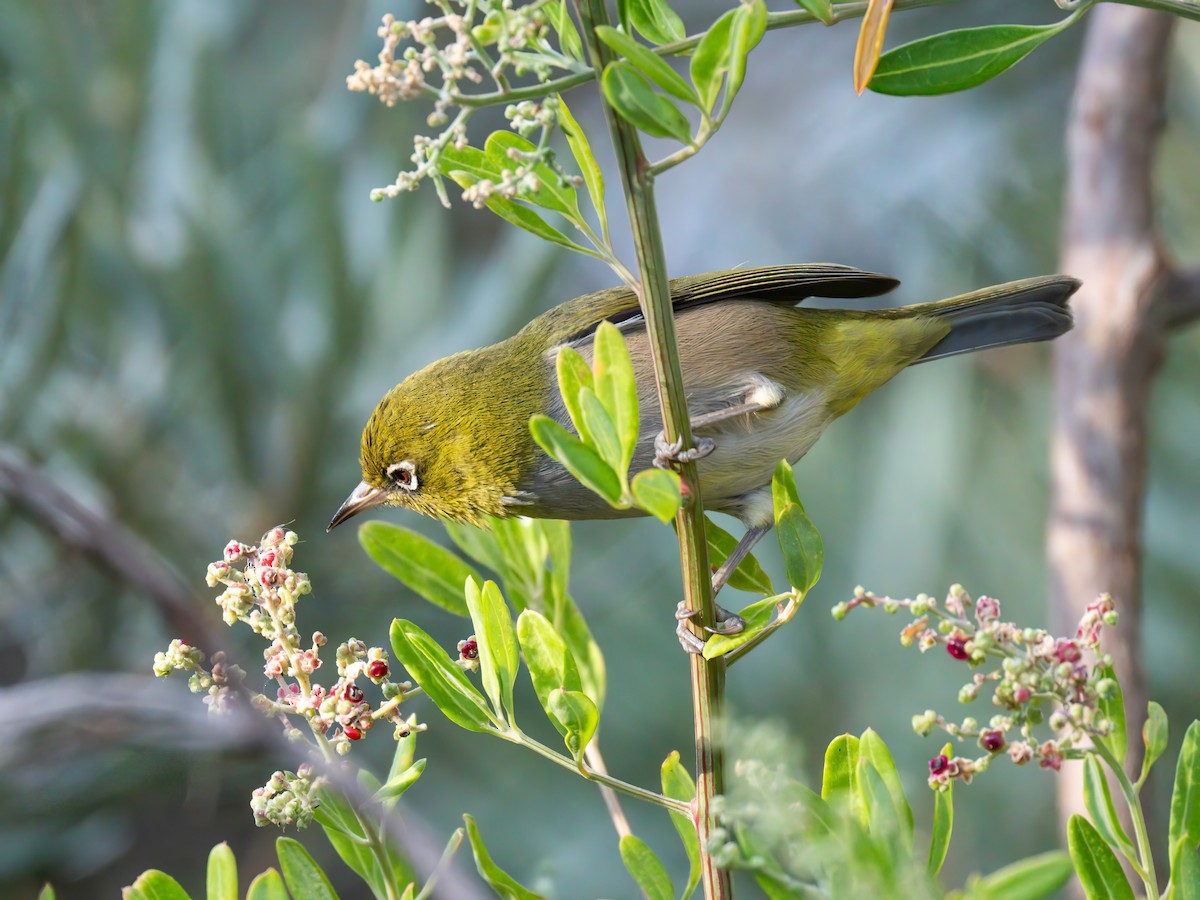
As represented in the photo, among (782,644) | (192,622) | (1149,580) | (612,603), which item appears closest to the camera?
(192,622)

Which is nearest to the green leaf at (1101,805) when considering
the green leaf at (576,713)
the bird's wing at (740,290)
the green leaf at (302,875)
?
the green leaf at (576,713)

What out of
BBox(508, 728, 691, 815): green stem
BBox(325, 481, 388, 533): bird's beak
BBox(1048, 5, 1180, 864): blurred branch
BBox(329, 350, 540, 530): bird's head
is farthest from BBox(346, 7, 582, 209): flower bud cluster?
BBox(1048, 5, 1180, 864): blurred branch

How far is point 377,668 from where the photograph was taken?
962 millimetres

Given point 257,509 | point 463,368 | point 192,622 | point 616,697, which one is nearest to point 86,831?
point 257,509

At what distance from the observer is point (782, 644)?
3.77 metres

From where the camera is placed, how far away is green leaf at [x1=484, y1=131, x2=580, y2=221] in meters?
0.95

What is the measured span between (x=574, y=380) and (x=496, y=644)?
11.5 inches

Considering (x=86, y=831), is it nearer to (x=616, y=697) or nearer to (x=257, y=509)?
(x=257, y=509)

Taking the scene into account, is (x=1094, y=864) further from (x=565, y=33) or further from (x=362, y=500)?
(x=362, y=500)

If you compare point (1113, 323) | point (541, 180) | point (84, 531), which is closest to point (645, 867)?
point (541, 180)

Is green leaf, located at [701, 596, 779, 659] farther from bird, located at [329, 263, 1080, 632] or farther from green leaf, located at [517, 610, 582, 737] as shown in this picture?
bird, located at [329, 263, 1080, 632]

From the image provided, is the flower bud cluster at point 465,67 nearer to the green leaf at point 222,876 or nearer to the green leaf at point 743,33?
the green leaf at point 743,33

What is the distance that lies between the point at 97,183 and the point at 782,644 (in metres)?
2.33

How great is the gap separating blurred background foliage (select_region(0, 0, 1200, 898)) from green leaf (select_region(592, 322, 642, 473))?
1650 millimetres
